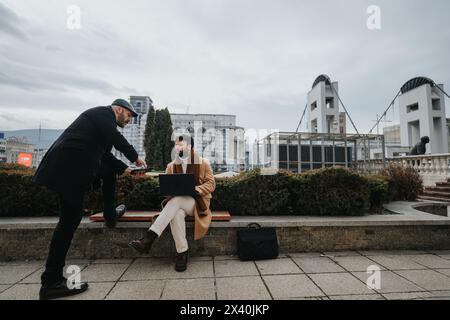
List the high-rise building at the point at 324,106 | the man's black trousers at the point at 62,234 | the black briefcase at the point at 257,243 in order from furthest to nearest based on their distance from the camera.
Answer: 1. the high-rise building at the point at 324,106
2. the black briefcase at the point at 257,243
3. the man's black trousers at the point at 62,234

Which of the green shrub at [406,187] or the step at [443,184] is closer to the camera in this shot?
the green shrub at [406,187]

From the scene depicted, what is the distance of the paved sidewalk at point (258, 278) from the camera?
234 centimetres

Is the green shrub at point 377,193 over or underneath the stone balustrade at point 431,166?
underneath

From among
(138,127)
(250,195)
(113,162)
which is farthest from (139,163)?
(138,127)

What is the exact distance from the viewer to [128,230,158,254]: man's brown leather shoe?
2.82 metres

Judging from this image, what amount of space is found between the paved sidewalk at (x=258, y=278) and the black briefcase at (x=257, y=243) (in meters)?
0.11

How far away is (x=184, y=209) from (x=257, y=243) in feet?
3.76

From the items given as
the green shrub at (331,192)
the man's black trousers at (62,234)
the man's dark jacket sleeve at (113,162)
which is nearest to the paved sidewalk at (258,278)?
the man's black trousers at (62,234)

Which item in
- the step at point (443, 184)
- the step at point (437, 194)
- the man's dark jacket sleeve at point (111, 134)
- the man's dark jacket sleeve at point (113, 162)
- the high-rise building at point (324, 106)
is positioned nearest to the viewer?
the man's dark jacket sleeve at point (111, 134)

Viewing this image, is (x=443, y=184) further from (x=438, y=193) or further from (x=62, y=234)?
(x=62, y=234)

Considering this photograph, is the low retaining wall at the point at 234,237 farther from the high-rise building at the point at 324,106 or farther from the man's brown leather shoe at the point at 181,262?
the high-rise building at the point at 324,106
